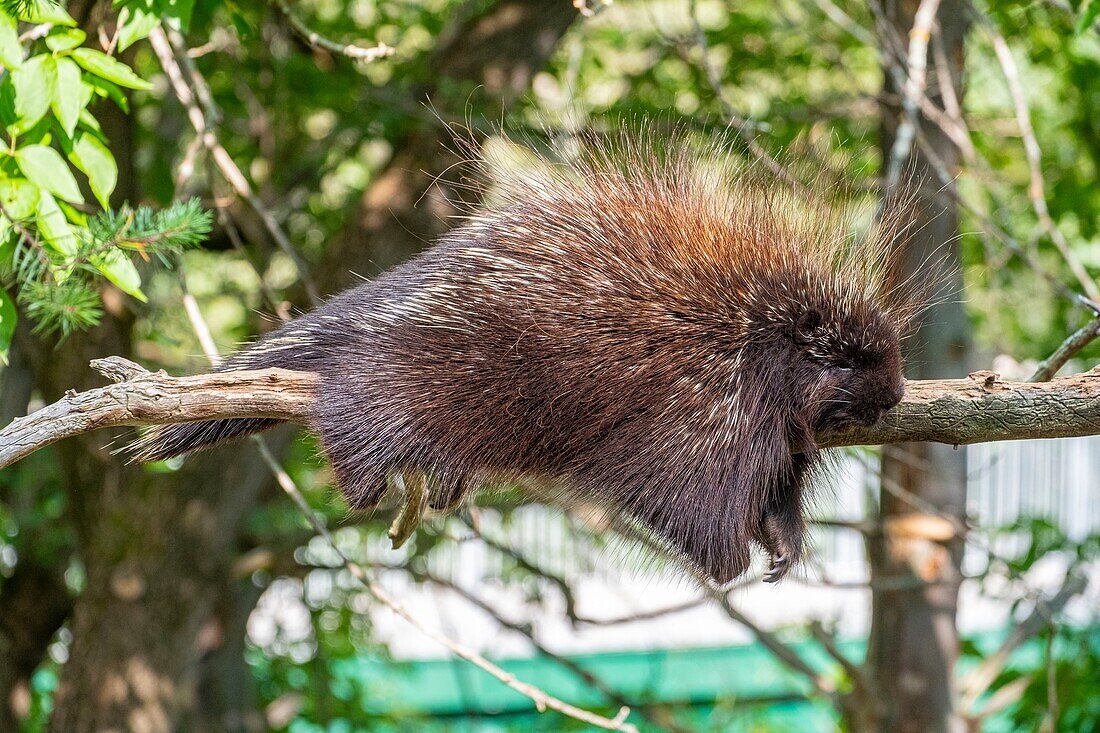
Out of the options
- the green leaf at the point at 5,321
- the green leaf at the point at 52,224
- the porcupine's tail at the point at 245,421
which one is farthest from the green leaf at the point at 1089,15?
the green leaf at the point at 5,321

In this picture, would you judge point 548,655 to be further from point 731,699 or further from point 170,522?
point 731,699

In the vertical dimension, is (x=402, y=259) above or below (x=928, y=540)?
above

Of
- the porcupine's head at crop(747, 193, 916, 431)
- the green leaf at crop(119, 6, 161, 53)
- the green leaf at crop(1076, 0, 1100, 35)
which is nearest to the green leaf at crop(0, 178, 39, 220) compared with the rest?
the green leaf at crop(119, 6, 161, 53)

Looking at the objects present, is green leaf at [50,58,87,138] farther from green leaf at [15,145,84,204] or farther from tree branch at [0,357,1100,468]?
tree branch at [0,357,1100,468]

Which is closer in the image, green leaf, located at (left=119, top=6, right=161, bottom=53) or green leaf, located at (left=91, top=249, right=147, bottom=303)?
green leaf, located at (left=91, top=249, right=147, bottom=303)

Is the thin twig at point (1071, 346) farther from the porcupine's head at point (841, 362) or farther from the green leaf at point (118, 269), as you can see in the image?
the green leaf at point (118, 269)

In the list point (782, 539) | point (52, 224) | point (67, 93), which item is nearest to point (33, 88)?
point (67, 93)

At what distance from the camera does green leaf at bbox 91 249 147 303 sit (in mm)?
Answer: 1229

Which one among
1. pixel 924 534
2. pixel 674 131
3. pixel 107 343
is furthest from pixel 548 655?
pixel 674 131

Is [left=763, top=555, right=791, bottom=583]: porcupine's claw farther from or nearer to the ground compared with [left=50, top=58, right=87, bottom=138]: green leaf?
nearer to the ground

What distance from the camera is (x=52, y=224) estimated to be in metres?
1.22

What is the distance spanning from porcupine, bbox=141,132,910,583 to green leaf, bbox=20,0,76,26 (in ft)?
1.54

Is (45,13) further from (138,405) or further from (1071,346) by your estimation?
(1071,346)

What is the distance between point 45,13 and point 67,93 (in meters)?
0.14
